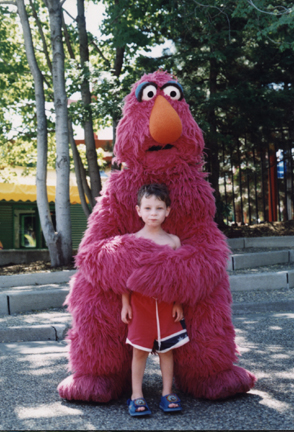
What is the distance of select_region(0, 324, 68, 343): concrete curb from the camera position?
510cm

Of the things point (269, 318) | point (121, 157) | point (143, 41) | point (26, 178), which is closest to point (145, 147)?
point (121, 157)

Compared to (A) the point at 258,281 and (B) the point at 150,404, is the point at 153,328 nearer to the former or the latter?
(B) the point at 150,404

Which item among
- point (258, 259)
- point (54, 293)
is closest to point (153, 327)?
point (54, 293)

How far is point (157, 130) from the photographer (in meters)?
2.93

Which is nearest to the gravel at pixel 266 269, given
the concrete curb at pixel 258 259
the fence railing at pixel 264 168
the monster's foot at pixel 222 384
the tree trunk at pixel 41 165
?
the concrete curb at pixel 258 259

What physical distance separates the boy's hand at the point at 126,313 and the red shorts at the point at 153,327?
0.08 ft

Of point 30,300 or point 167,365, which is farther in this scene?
point 30,300

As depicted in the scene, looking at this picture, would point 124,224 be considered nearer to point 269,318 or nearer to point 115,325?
point 115,325

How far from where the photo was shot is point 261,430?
2.34m

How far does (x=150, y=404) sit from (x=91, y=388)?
1.30 feet

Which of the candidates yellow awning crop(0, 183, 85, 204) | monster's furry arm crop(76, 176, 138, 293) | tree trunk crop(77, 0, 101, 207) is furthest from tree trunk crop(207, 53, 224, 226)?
monster's furry arm crop(76, 176, 138, 293)

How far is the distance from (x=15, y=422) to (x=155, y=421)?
0.82 m

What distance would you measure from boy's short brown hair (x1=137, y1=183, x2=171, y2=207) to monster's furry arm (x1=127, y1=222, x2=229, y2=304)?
323mm

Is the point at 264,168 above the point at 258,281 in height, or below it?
above
